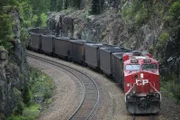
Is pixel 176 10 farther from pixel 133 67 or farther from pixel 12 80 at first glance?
pixel 12 80

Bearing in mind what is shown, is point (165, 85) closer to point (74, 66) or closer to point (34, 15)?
point (74, 66)

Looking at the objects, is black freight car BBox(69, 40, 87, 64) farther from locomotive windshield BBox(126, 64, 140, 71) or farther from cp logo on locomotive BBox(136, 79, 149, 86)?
cp logo on locomotive BBox(136, 79, 149, 86)

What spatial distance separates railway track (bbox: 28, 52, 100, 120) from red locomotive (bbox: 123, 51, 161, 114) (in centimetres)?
271

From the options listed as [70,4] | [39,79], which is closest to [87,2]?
[70,4]

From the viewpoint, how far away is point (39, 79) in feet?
107

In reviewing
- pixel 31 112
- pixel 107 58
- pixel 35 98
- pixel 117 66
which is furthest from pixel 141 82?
pixel 107 58

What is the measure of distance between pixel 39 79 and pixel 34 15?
8161 cm

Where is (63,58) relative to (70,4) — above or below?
below

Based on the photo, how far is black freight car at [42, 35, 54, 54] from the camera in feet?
159

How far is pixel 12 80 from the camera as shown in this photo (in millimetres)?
22797

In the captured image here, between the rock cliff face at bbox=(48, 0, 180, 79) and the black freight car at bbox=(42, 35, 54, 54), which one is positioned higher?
the rock cliff face at bbox=(48, 0, 180, 79)

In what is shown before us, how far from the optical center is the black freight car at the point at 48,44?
48.4 m

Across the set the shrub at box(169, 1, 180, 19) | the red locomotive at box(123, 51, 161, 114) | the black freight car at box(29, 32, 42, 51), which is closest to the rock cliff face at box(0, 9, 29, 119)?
the red locomotive at box(123, 51, 161, 114)

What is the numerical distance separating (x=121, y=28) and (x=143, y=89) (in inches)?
1034
